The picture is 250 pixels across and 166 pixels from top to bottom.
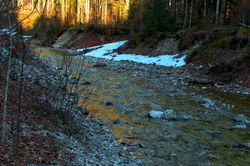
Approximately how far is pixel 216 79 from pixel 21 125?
40.7ft

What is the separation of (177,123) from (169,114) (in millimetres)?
681

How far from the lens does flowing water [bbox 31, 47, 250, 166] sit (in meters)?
5.24

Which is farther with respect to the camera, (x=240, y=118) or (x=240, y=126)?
(x=240, y=118)

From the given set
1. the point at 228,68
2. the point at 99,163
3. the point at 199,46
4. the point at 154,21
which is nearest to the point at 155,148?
the point at 99,163

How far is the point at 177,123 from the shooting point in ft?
23.8

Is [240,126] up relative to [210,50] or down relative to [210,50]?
down

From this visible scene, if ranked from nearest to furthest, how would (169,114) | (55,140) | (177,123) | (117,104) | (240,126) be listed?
(55,140), (240,126), (177,123), (169,114), (117,104)

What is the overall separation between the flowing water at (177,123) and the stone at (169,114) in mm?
239

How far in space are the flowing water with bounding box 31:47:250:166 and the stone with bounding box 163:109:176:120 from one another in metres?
0.24

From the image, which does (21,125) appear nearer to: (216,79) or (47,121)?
(47,121)

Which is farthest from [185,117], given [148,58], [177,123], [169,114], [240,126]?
[148,58]

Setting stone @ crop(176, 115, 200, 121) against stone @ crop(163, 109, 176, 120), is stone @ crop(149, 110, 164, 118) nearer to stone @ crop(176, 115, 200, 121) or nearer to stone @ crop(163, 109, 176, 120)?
stone @ crop(163, 109, 176, 120)

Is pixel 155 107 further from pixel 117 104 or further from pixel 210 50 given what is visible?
pixel 210 50

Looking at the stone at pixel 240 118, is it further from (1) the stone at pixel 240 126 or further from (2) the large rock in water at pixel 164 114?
(2) the large rock in water at pixel 164 114
